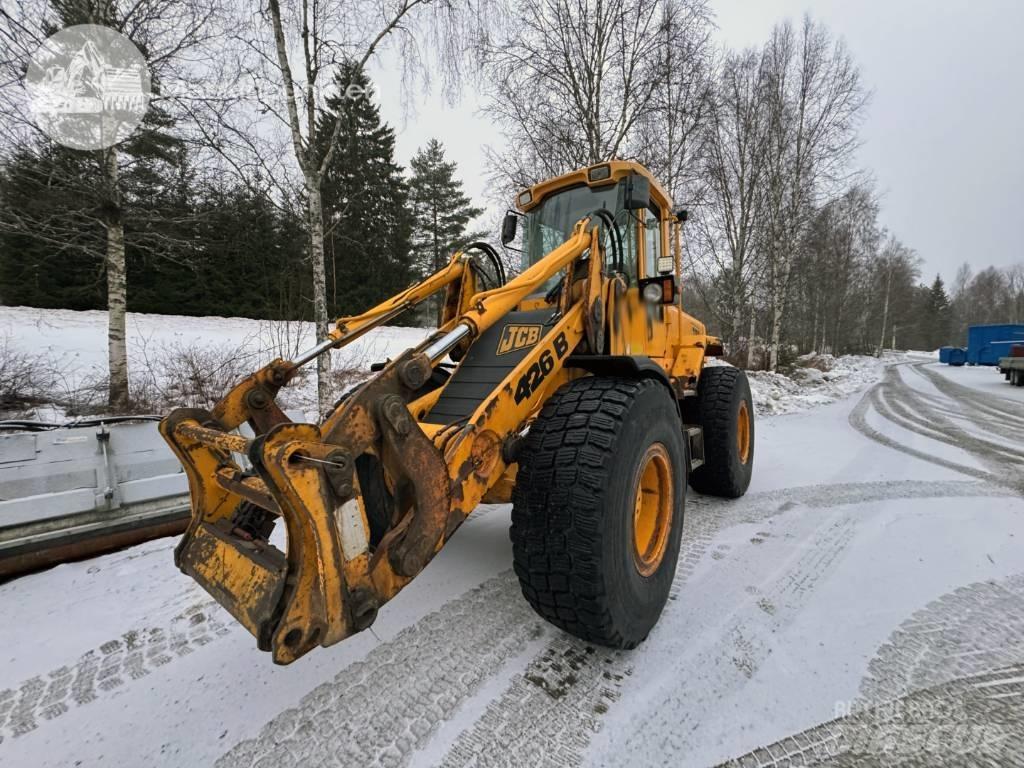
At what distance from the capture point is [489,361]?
8.34 ft

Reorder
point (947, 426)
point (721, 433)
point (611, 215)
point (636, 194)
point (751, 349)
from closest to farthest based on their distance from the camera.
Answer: point (636, 194) → point (611, 215) → point (721, 433) → point (947, 426) → point (751, 349)

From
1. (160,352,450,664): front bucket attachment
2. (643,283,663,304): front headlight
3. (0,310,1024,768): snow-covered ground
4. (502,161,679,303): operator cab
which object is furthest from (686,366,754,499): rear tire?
(160,352,450,664): front bucket attachment

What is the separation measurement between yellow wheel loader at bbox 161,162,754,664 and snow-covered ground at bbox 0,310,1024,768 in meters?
0.34

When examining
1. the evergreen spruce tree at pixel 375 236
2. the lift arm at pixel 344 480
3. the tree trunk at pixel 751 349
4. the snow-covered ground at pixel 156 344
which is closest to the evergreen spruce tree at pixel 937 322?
the tree trunk at pixel 751 349

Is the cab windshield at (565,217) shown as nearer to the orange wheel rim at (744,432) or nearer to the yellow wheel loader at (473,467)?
the yellow wheel loader at (473,467)

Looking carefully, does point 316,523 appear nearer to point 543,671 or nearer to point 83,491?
point 543,671

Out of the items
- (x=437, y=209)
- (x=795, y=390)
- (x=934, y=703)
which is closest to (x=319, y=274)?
(x=934, y=703)

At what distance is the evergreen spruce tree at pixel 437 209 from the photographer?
24.3 meters

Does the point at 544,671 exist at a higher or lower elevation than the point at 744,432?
lower

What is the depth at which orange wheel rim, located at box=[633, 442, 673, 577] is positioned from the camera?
93.7 inches

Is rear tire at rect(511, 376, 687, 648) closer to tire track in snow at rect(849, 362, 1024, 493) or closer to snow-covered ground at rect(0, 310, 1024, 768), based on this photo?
snow-covered ground at rect(0, 310, 1024, 768)

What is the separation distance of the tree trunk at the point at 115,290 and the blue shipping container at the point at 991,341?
30570 millimetres

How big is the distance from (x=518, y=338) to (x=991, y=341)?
102ft

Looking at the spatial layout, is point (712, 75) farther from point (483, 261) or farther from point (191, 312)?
point (191, 312)
